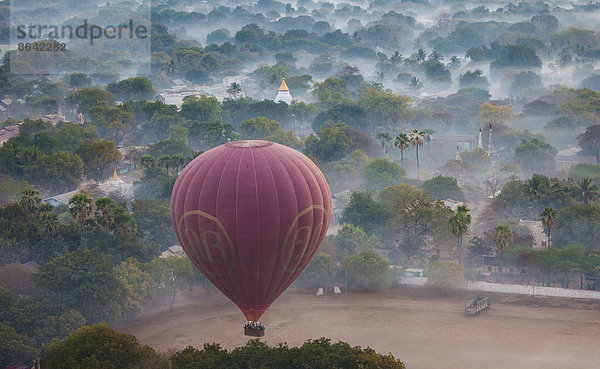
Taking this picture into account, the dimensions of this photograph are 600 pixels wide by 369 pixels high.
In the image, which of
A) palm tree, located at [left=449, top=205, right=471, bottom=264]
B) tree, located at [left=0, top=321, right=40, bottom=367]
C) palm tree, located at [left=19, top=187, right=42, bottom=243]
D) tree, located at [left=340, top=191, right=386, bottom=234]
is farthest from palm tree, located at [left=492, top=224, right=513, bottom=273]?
palm tree, located at [left=19, top=187, right=42, bottom=243]

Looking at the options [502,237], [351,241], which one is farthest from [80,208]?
[502,237]

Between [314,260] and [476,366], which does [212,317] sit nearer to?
[314,260]

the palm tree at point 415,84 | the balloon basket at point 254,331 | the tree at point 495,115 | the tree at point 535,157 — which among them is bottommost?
the balloon basket at point 254,331

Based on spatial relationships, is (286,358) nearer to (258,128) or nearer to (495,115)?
(258,128)

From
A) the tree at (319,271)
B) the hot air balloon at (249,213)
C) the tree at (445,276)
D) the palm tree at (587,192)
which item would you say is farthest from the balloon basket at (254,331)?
the palm tree at (587,192)

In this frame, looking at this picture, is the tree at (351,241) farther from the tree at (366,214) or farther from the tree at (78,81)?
the tree at (78,81)

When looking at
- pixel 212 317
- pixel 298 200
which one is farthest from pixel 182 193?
pixel 212 317
